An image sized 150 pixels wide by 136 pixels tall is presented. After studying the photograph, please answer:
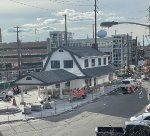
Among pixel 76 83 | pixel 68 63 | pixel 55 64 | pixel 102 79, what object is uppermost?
pixel 68 63

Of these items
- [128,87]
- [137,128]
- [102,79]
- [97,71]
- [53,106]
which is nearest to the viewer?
[137,128]

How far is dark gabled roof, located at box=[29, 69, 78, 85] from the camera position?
40.7m

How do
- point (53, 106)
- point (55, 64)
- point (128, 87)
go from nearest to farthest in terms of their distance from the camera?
point (53, 106)
point (128, 87)
point (55, 64)

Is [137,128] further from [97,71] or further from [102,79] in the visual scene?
[102,79]

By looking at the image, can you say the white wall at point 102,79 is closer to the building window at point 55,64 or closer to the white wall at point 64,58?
the white wall at point 64,58

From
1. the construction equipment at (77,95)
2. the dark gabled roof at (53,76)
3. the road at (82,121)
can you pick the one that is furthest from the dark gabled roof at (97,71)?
the road at (82,121)

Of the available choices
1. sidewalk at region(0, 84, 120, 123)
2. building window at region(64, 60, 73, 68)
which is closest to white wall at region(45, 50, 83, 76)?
building window at region(64, 60, 73, 68)

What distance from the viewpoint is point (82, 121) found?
101 ft

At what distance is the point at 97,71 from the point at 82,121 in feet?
79.3

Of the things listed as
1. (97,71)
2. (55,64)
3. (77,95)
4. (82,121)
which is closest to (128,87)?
(97,71)

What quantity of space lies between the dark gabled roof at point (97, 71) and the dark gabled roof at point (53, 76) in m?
2.86

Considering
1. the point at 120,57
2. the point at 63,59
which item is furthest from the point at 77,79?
the point at 120,57

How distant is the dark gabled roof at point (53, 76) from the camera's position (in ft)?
133

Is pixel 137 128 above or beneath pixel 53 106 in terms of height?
above
